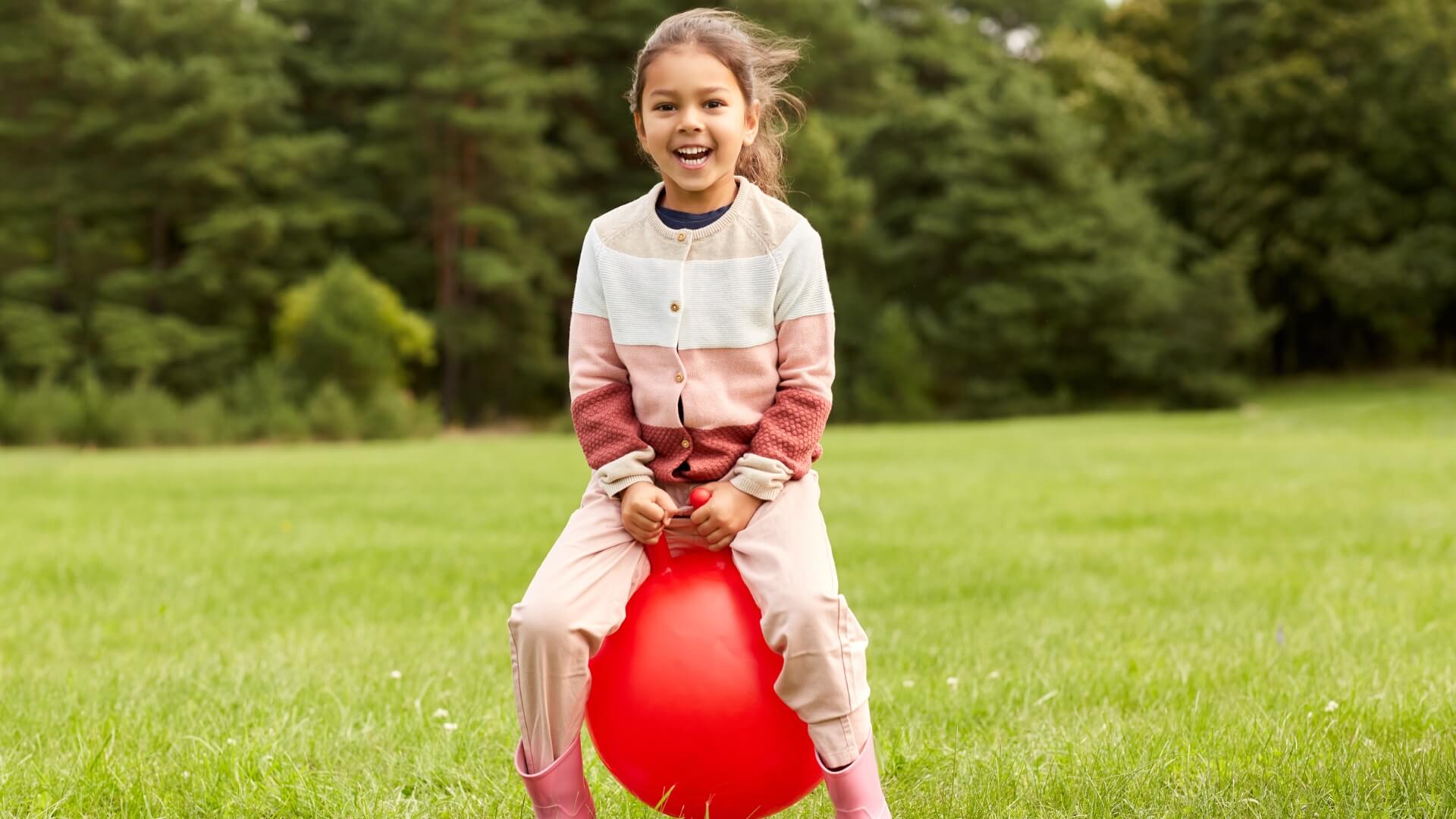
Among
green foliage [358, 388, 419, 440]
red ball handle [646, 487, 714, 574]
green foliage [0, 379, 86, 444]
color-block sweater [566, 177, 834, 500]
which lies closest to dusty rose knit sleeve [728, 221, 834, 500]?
color-block sweater [566, 177, 834, 500]

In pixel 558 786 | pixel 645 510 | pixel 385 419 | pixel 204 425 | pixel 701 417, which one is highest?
pixel 701 417

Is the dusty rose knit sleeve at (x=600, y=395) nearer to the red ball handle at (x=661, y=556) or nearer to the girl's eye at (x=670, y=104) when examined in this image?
the red ball handle at (x=661, y=556)

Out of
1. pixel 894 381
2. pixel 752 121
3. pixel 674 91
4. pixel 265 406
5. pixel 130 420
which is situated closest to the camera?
pixel 674 91

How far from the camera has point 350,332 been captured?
106 ft

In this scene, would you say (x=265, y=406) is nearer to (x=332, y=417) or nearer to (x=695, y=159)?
(x=332, y=417)

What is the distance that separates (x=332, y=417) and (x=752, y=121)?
29583 mm

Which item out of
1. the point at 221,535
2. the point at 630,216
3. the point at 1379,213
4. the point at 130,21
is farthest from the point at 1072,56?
the point at 630,216

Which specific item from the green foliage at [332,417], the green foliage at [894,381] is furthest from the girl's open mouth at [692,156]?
the green foliage at [894,381]

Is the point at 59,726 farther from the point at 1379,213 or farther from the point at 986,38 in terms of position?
the point at 986,38

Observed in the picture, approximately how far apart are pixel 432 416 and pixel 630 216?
102 feet

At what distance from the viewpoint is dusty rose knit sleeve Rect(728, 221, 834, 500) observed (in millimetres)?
3008

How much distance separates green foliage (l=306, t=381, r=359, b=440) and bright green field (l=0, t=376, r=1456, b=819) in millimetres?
18275

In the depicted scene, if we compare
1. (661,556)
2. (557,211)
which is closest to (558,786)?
→ (661,556)

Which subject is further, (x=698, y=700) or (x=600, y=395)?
(x=600, y=395)
